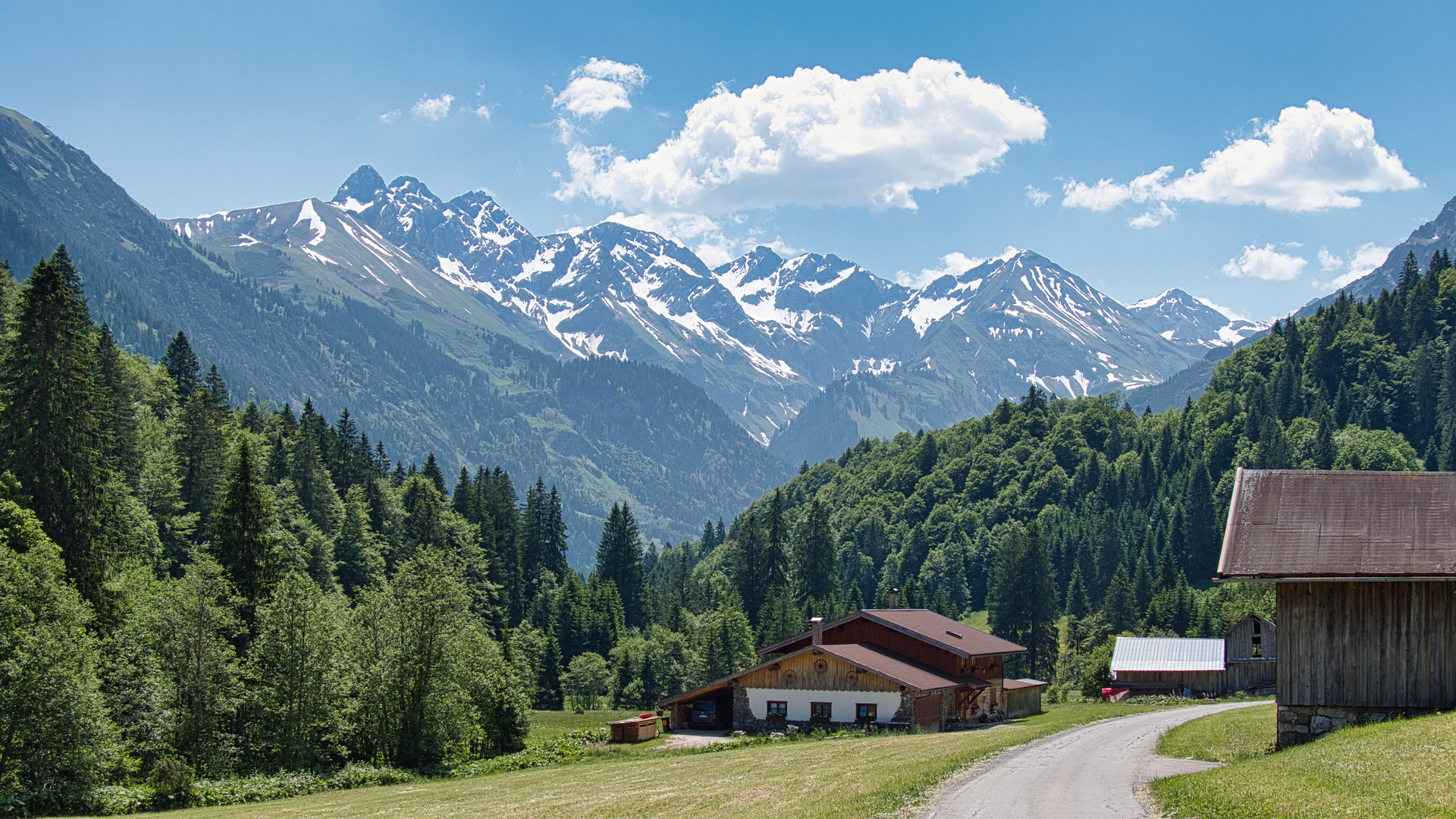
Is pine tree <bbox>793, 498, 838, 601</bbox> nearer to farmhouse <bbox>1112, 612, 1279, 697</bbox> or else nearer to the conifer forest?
the conifer forest

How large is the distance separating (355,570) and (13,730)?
54.2 metres

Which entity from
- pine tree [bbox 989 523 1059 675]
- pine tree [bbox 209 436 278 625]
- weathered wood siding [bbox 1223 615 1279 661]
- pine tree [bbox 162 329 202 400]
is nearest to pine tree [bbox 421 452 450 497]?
pine tree [bbox 162 329 202 400]

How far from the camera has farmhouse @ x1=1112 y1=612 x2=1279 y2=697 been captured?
3093 inches

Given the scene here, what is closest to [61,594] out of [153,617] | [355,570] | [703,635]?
[153,617]

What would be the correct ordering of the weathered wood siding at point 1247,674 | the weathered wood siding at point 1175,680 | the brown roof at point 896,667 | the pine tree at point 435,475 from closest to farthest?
1. the brown roof at point 896,667
2. the weathered wood siding at point 1247,674
3. the weathered wood siding at point 1175,680
4. the pine tree at point 435,475

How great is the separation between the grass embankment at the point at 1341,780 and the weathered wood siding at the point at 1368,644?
1325 millimetres

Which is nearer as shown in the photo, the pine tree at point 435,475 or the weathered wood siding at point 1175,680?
the weathered wood siding at point 1175,680

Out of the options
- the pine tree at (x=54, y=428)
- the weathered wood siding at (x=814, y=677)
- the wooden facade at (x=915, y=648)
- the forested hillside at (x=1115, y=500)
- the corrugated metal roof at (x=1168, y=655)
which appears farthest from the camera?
the forested hillside at (x=1115, y=500)

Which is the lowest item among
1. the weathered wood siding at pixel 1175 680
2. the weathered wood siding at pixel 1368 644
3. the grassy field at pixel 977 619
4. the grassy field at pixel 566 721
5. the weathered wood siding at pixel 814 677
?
the grassy field at pixel 566 721

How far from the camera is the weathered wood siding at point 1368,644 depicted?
977 inches

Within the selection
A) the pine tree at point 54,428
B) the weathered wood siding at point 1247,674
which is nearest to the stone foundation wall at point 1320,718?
the pine tree at point 54,428

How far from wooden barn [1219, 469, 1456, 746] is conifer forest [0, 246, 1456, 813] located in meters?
34.3

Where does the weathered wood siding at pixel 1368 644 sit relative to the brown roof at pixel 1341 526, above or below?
below

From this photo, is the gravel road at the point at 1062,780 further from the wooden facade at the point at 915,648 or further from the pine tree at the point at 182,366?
the pine tree at the point at 182,366
